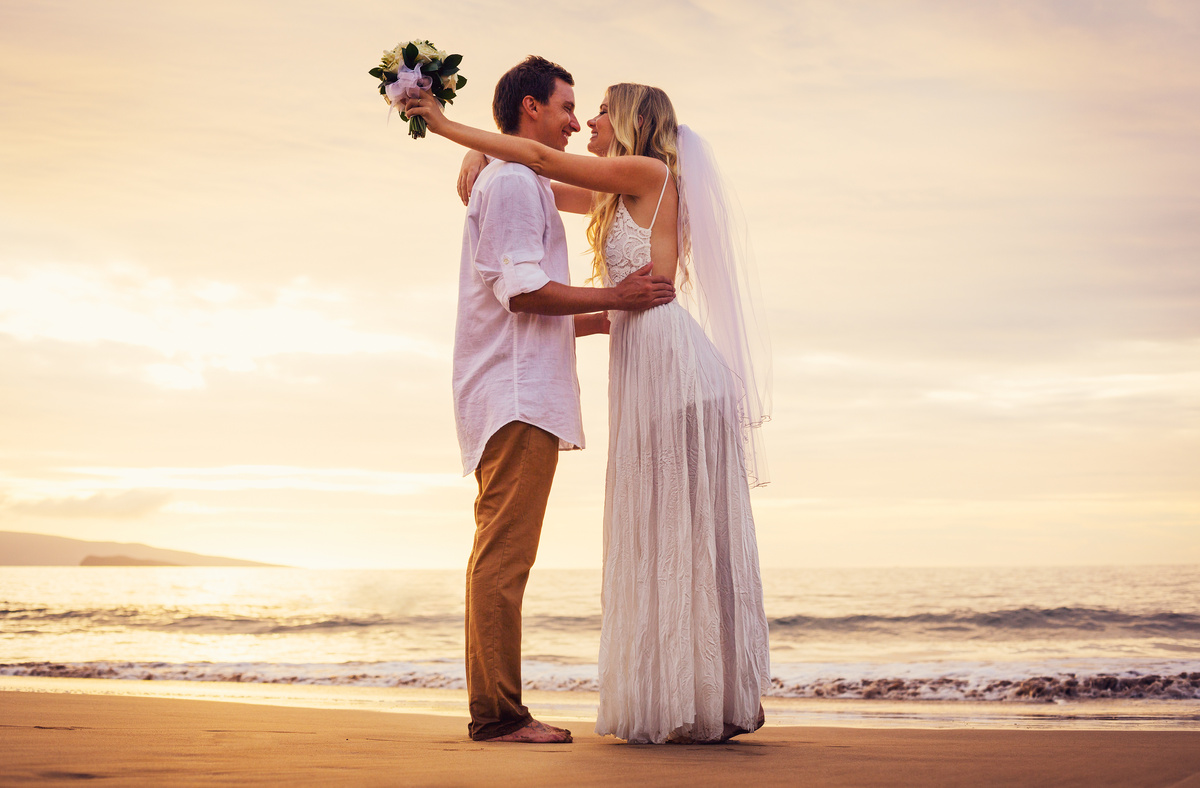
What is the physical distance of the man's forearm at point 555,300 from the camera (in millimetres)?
2664

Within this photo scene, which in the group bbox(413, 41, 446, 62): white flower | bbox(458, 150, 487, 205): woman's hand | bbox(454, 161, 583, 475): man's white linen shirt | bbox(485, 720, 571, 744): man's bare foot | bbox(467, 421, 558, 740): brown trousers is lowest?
bbox(485, 720, 571, 744): man's bare foot

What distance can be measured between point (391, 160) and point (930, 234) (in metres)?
7.89

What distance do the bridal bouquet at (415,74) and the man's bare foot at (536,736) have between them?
2.00 metres

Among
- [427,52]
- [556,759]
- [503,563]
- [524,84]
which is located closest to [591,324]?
[524,84]

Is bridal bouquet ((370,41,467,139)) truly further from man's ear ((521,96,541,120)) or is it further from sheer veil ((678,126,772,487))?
sheer veil ((678,126,772,487))

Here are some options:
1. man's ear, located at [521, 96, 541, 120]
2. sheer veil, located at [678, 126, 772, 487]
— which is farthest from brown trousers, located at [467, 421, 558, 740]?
man's ear, located at [521, 96, 541, 120]

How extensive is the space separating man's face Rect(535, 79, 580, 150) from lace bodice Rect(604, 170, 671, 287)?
319 mm

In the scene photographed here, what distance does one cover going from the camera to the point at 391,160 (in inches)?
347

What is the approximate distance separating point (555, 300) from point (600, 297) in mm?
177

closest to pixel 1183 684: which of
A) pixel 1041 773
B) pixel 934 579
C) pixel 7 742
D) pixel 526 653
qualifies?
pixel 1041 773

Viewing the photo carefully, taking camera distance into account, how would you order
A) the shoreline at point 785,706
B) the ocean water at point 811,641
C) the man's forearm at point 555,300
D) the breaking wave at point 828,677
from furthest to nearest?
1. the ocean water at point 811,641
2. the breaking wave at point 828,677
3. the shoreline at point 785,706
4. the man's forearm at point 555,300

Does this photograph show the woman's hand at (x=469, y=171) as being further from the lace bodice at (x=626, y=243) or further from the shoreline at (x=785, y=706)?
the shoreline at (x=785, y=706)

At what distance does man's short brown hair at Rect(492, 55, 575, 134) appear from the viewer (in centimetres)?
298

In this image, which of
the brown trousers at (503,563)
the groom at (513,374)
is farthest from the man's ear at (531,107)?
the brown trousers at (503,563)
